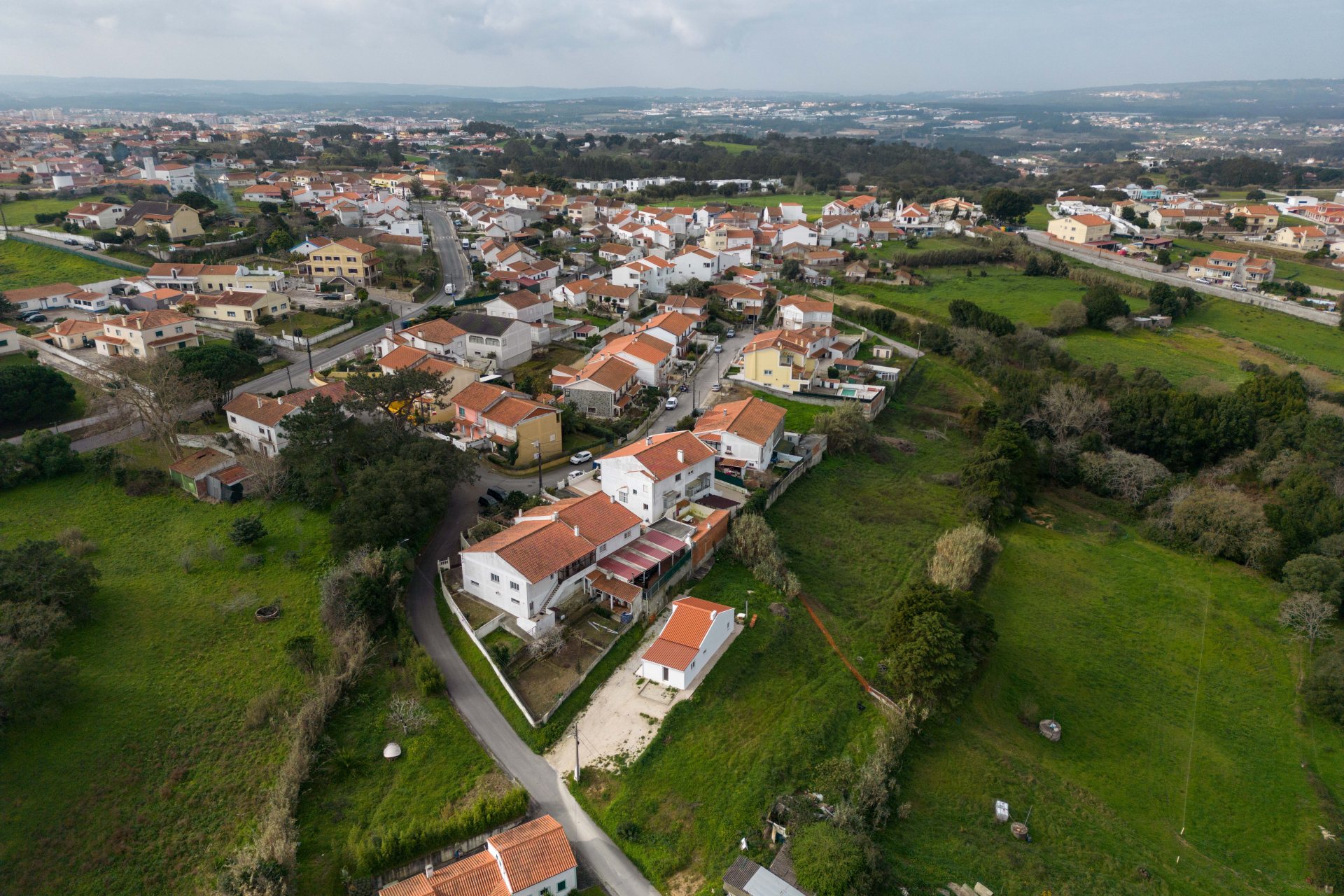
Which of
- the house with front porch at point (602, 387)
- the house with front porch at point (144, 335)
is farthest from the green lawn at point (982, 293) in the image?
the house with front porch at point (144, 335)

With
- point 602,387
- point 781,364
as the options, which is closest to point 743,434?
point 602,387

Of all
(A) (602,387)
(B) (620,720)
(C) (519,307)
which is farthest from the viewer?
(C) (519,307)

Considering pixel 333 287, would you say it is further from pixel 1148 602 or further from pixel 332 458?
pixel 1148 602

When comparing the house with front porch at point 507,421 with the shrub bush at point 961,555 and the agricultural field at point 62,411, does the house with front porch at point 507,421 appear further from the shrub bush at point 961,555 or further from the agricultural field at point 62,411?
the agricultural field at point 62,411

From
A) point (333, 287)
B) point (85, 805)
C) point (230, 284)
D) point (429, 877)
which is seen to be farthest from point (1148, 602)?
point (230, 284)

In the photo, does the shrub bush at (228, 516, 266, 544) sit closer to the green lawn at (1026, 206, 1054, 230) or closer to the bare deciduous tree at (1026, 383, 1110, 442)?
the bare deciduous tree at (1026, 383, 1110, 442)

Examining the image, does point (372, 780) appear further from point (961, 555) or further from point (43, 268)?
point (43, 268)
